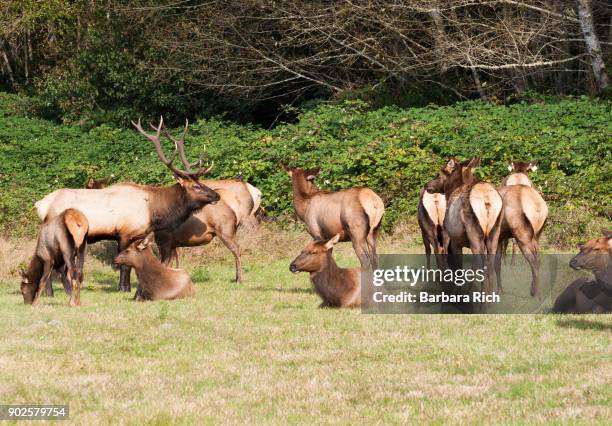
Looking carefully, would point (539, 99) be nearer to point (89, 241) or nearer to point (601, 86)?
point (601, 86)

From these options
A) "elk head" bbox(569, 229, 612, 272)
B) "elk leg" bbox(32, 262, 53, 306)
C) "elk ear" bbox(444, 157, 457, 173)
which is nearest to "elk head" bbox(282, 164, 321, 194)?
"elk ear" bbox(444, 157, 457, 173)

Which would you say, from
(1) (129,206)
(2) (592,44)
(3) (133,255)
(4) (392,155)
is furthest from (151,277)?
(2) (592,44)

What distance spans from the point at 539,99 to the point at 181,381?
19.0 meters

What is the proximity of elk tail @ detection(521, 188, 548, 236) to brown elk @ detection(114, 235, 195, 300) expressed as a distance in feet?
14.9

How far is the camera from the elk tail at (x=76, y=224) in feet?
48.7

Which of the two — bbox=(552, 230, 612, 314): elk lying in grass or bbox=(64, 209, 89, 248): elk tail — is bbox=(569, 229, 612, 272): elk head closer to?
bbox=(552, 230, 612, 314): elk lying in grass

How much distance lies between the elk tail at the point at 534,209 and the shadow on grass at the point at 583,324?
9.50 ft

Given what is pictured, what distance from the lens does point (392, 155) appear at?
23.6 m

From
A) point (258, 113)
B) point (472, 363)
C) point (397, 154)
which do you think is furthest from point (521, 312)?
point (258, 113)

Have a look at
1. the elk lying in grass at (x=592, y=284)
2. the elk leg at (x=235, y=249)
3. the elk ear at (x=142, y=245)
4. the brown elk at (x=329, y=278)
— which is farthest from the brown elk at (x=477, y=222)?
the elk leg at (x=235, y=249)

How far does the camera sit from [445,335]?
1155 centimetres

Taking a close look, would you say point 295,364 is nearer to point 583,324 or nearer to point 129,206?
point 583,324

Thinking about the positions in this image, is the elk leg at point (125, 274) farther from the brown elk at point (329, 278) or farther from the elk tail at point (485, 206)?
the elk tail at point (485, 206)

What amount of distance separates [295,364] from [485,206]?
15.6 feet
